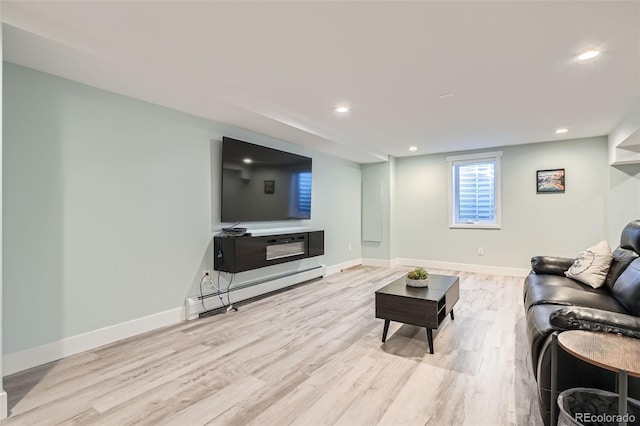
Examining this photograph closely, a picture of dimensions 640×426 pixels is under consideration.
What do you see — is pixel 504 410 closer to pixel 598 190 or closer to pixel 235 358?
pixel 235 358

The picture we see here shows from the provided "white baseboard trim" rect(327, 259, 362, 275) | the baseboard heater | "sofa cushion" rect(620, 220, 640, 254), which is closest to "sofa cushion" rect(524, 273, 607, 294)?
"sofa cushion" rect(620, 220, 640, 254)

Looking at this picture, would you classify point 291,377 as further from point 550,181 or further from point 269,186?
point 550,181

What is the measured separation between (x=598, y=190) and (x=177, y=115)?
5.96 m

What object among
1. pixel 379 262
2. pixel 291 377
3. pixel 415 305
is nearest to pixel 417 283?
pixel 415 305

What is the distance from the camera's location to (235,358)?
8.39ft

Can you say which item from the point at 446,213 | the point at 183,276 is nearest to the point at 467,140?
the point at 446,213

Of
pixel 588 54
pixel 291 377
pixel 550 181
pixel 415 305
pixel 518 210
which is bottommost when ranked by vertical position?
pixel 291 377

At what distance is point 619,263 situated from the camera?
2715 mm

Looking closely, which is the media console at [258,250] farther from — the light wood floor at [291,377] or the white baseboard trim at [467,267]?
the white baseboard trim at [467,267]

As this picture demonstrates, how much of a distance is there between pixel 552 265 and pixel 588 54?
202cm

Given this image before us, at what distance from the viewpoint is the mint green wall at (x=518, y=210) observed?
5.10 metres

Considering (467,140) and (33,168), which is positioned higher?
(467,140)

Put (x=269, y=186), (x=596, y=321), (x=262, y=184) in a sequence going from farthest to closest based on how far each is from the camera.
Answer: (x=269, y=186)
(x=262, y=184)
(x=596, y=321)

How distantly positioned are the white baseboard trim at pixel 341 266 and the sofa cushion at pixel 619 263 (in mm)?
3811
